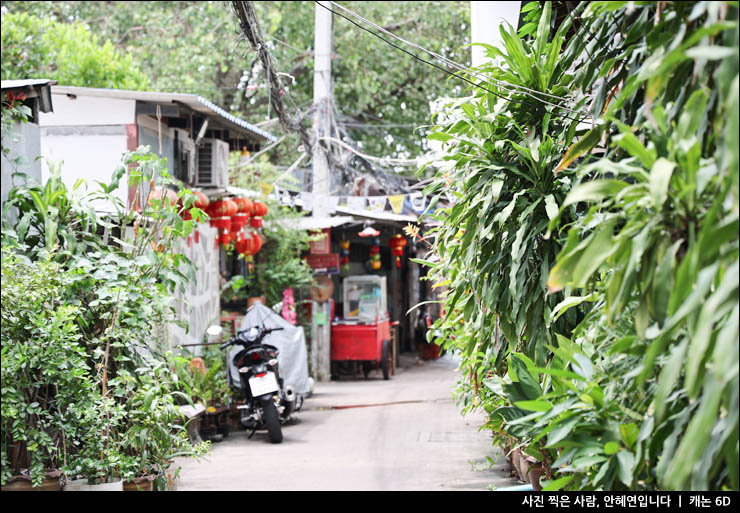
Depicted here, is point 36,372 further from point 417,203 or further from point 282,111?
point 417,203

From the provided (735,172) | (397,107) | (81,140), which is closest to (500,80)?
(735,172)

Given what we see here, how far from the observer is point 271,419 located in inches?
342

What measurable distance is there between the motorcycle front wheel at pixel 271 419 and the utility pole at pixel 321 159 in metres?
5.14

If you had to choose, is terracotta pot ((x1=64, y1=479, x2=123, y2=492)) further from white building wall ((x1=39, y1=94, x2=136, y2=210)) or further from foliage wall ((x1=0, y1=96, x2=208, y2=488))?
white building wall ((x1=39, y1=94, x2=136, y2=210))

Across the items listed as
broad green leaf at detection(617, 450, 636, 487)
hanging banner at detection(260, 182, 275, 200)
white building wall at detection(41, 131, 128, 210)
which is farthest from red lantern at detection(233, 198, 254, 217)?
broad green leaf at detection(617, 450, 636, 487)

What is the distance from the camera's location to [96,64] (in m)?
12.1

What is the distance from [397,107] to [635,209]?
18139 mm

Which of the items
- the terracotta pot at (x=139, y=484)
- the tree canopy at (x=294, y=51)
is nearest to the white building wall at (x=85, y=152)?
the terracotta pot at (x=139, y=484)

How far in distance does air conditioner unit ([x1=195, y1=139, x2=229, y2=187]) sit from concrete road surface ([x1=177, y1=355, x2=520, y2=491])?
2.94 m

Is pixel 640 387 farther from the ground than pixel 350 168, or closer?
closer

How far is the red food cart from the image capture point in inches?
570

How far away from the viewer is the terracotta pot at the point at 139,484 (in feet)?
16.6

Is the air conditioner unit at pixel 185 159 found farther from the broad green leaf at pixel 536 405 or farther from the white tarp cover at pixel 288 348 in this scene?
the broad green leaf at pixel 536 405
